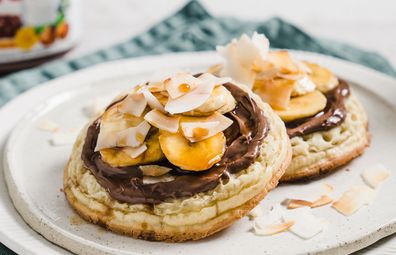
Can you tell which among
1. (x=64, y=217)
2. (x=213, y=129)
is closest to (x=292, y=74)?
(x=213, y=129)

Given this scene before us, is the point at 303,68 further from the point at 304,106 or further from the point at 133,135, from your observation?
the point at 133,135

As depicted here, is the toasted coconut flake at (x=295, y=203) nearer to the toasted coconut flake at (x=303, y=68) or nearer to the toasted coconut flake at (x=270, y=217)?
the toasted coconut flake at (x=270, y=217)

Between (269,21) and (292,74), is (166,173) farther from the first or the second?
(269,21)

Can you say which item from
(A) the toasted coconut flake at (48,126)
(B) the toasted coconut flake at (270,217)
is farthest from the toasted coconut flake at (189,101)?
(A) the toasted coconut flake at (48,126)

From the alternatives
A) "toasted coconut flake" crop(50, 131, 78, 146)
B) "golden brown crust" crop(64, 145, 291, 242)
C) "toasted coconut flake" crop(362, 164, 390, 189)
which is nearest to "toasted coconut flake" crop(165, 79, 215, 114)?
"golden brown crust" crop(64, 145, 291, 242)

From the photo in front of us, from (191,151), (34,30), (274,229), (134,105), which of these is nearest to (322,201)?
(274,229)
